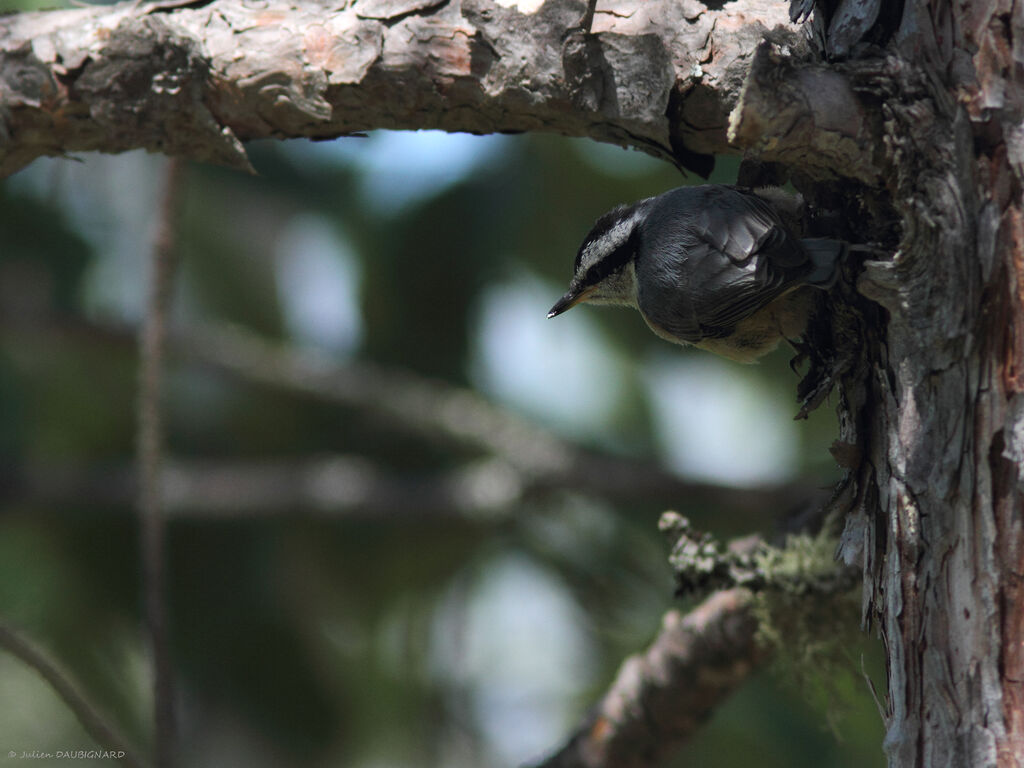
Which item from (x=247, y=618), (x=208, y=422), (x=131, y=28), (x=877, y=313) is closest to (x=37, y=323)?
(x=208, y=422)

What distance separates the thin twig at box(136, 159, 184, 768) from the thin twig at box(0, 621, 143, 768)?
0.34 metres

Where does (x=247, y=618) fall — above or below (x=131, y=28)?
below

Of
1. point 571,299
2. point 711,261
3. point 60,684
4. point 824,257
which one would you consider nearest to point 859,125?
point 824,257

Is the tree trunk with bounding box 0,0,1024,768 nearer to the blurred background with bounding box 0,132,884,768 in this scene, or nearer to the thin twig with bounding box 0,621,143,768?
the thin twig with bounding box 0,621,143,768

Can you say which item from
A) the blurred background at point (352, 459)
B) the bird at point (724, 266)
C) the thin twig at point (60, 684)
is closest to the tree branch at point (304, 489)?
the blurred background at point (352, 459)

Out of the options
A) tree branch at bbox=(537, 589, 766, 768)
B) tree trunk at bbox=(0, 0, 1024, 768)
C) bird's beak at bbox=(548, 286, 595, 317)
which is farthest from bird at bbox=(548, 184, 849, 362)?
tree branch at bbox=(537, 589, 766, 768)

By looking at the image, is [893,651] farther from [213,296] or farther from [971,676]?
[213,296]

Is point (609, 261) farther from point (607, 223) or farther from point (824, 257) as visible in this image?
point (824, 257)

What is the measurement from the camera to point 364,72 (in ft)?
5.79

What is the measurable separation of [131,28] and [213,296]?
3.81 meters

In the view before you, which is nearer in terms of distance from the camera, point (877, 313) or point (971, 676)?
point (971, 676)

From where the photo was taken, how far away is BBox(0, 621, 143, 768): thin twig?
1.80m

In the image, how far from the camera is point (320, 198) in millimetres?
4742

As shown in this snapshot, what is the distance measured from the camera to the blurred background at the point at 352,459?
421 cm
